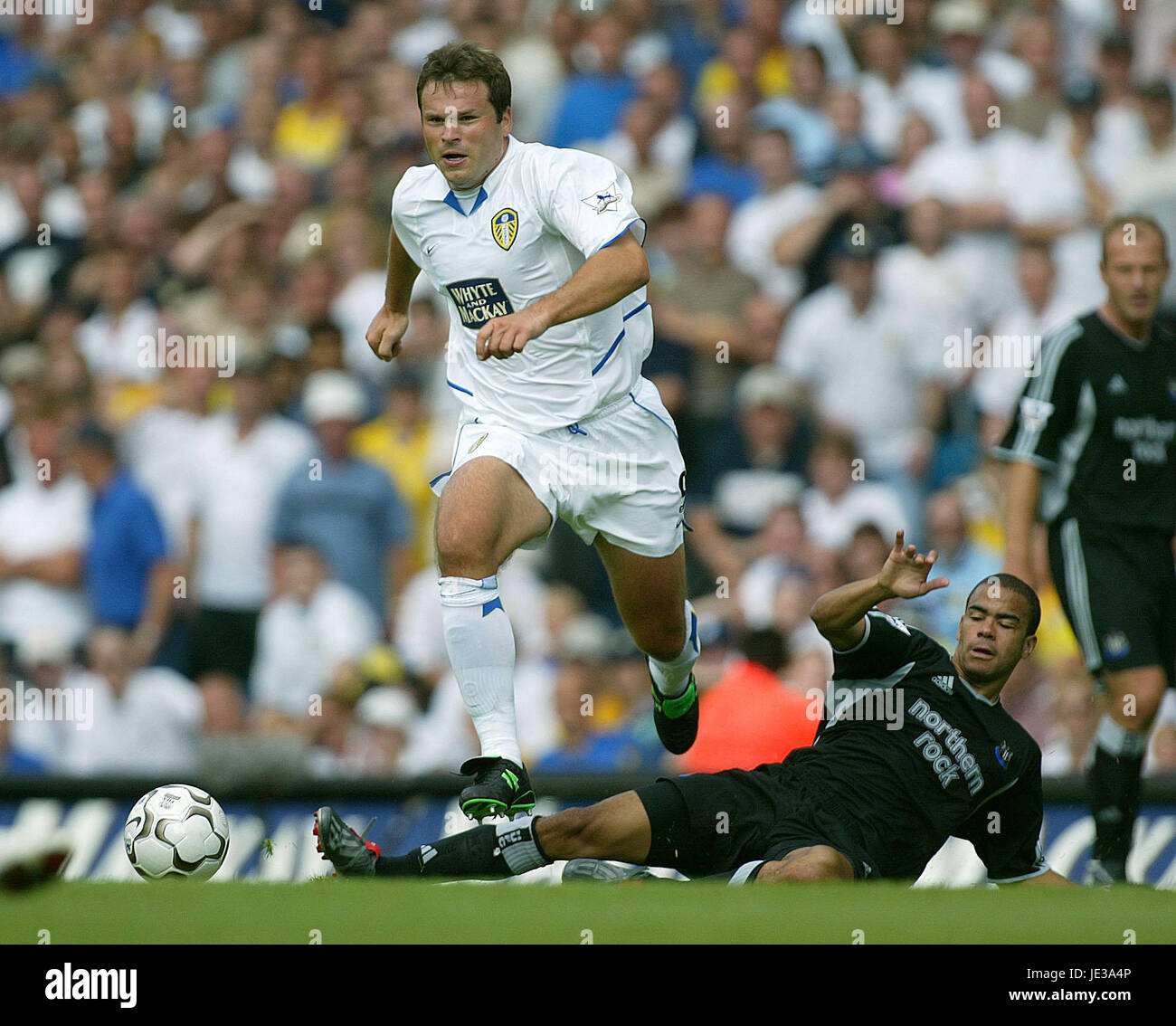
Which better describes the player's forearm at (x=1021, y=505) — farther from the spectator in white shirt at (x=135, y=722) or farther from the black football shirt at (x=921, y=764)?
the spectator in white shirt at (x=135, y=722)

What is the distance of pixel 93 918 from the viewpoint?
450 cm

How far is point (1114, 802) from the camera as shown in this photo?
22.5ft

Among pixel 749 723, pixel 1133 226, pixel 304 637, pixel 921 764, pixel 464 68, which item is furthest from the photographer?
pixel 304 637

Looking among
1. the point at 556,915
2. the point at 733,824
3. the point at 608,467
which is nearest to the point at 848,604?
the point at 733,824

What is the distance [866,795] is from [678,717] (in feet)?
4.81

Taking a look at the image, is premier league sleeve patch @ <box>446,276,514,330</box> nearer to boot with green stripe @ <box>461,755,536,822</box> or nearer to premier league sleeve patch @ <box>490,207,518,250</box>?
premier league sleeve patch @ <box>490,207,518,250</box>

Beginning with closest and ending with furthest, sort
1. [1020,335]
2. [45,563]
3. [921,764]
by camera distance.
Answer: [921,764] < [1020,335] < [45,563]

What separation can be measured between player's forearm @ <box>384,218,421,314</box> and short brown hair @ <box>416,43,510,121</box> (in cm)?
72

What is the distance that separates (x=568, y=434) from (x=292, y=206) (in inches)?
244

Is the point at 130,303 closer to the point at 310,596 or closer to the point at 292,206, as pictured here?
the point at 292,206

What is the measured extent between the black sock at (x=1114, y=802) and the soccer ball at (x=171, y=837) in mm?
3371

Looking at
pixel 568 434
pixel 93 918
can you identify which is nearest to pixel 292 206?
A: pixel 568 434

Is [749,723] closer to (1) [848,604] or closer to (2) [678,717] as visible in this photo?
Result: (2) [678,717]

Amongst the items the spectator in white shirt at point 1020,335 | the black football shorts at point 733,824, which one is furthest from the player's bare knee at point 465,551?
the spectator in white shirt at point 1020,335
